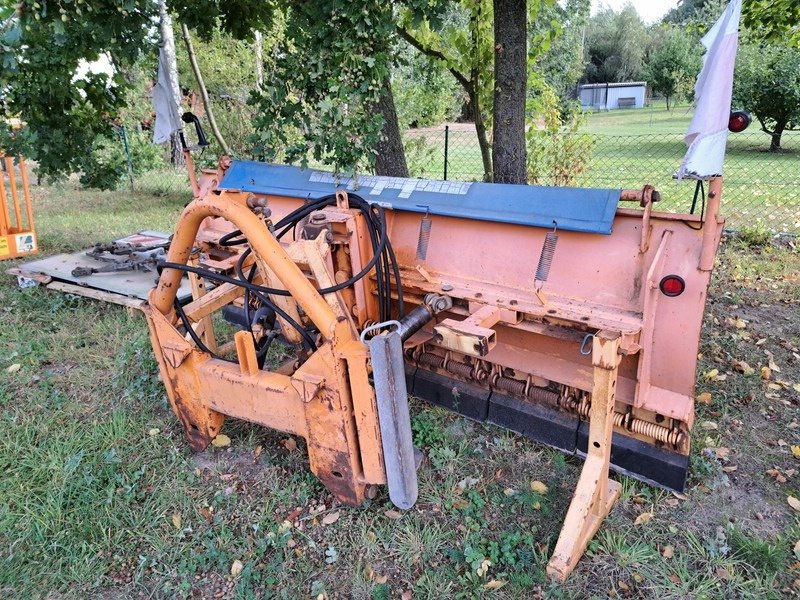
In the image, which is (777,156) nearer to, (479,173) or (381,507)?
(479,173)

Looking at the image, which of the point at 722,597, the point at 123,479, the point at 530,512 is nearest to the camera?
Answer: the point at 722,597

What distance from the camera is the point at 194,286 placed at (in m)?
3.93

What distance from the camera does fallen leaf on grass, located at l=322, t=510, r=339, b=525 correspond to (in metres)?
2.66

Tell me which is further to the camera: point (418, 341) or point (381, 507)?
point (418, 341)

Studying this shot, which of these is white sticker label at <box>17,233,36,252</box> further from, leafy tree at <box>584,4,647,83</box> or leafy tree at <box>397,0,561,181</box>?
leafy tree at <box>584,4,647,83</box>

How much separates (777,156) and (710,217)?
40.7 feet

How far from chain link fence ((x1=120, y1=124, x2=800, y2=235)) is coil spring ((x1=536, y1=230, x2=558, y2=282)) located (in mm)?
2987

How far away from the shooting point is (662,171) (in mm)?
11320

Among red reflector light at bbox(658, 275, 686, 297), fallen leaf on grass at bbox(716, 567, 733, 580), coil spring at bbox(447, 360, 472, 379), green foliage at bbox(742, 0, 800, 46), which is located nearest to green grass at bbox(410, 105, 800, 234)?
green foliage at bbox(742, 0, 800, 46)

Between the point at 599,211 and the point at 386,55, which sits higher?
the point at 386,55

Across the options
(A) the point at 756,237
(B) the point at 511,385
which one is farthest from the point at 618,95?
(B) the point at 511,385

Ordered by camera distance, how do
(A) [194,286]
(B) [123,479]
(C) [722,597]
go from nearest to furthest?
(C) [722,597] < (B) [123,479] < (A) [194,286]

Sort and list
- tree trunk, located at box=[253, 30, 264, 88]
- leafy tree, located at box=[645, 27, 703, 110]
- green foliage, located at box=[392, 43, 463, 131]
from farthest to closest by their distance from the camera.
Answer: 1. leafy tree, located at box=[645, 27, 703, 110]
2. green foliage, located at box=[392, 43, 463, 131]
3. tree trunk, located at box=[253, 30, 264, 88]

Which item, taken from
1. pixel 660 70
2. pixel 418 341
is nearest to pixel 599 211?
pixel 418 341
